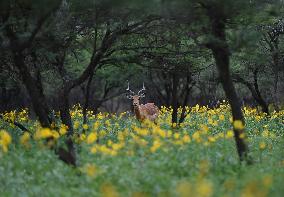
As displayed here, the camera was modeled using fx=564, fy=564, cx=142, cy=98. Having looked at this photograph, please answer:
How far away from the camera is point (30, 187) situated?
7.43 meters

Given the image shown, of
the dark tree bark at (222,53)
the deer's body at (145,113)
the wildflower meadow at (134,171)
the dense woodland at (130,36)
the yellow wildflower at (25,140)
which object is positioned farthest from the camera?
the deer's body at (145,113)

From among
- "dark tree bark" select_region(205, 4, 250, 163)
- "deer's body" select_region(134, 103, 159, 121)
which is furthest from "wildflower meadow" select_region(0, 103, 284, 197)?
"deer's body" select_region(134, 103, 159, 121)

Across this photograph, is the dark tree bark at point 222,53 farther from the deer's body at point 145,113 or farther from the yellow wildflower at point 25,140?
the deer's body at point 145,113

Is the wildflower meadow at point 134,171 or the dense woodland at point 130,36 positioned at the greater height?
the dense woodland at point 130,36

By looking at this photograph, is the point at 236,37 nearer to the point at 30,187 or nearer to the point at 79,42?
the point at 30,187

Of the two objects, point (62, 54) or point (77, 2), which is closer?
point (77, 2)

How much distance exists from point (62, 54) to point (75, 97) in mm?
26243

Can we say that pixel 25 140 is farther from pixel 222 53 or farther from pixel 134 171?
pixel 222 53

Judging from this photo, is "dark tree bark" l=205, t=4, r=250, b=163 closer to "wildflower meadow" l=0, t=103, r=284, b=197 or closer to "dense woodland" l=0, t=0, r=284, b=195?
"dense woodland" l=0, t=0, r=284, b=195

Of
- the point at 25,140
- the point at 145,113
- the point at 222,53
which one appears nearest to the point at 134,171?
the point at 25,140

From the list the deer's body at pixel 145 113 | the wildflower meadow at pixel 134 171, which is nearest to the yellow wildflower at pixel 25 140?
the wildflower meadow at pixel 134 171

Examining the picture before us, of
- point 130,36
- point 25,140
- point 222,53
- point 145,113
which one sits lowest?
point 145,113

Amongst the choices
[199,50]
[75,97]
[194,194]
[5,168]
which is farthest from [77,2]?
[75,97]

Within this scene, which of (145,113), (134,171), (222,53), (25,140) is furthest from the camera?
(145,113)
